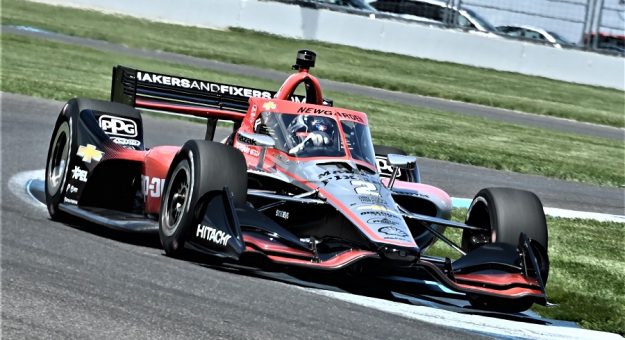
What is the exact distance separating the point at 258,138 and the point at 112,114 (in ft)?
6.28

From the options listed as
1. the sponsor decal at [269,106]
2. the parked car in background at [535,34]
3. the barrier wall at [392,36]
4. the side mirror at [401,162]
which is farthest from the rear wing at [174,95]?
the barrier wall at [392,36]

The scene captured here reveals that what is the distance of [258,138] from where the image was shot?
8461 millimetres

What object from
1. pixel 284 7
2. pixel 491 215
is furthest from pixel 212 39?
pixel 491 215

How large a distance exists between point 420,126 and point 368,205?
1109cm

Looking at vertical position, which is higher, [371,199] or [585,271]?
[371,199]

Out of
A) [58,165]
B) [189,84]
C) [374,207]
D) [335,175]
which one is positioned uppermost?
[189,84]

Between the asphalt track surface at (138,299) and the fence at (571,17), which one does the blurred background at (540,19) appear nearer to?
the fence at (571,17)

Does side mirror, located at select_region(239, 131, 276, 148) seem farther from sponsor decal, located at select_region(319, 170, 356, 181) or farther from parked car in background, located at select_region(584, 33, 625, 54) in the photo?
parked car in background, located at select_region(584, 33, 625, 54)

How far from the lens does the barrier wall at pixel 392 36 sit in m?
26.9

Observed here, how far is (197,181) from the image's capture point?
785 centimetres

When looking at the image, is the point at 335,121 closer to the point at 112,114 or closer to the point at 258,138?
the point at 258,138

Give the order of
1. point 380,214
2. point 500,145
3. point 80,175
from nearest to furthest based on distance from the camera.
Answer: point 380,214 < point 80,175 < point 500,145

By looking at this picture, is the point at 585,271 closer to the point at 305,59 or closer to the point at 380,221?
the point at 380,221

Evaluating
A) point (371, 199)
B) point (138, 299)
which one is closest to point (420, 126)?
point (371, 199)
